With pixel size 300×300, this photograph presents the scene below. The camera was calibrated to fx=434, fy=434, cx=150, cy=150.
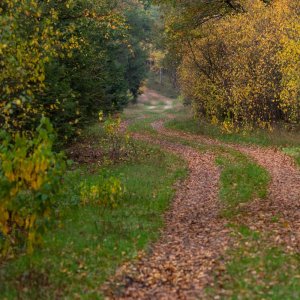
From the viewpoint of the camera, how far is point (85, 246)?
391 inches

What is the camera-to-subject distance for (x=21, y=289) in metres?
7.89

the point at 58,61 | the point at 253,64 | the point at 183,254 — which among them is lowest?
the point at 183,254

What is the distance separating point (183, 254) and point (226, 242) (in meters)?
1.16

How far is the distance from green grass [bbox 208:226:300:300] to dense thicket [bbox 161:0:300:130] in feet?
50.9

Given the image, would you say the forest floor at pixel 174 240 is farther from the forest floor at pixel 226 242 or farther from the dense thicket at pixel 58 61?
the dense thicket at pixel 58 61

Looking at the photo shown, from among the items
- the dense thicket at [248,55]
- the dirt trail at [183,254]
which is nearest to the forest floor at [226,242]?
the dirt trail at [183,254]

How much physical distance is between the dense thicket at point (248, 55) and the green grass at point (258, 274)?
1551 centimetres

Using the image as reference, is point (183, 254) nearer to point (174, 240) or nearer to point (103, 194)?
point (174, 240)

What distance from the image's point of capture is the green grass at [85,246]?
802 centimetres

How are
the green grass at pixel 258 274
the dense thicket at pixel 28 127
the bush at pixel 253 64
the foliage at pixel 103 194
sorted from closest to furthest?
the green grass at pixel 258 274
the dense thicket at pixel 28 127
the foliage at pixel 103 194
the bush at pixel 253 64

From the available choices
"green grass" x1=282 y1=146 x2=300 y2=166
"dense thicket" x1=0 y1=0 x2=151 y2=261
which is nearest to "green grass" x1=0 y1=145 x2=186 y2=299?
"dense thicket" x1=0 y1=0 x2=151 y2=261

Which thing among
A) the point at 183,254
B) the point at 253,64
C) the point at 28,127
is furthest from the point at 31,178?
the point at 253,64

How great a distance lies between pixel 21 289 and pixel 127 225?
4.03m

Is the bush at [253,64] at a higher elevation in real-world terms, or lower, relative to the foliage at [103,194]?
higher
